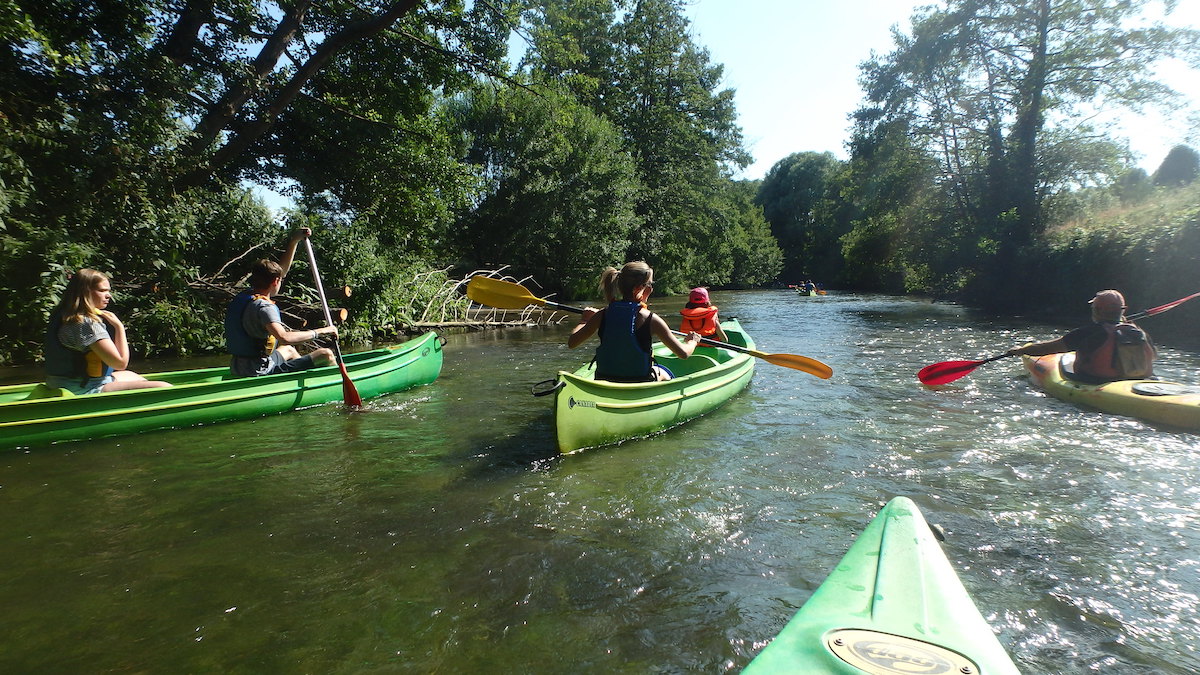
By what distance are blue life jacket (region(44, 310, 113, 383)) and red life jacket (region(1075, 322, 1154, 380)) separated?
999 centimetres

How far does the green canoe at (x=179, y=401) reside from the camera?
5082mm

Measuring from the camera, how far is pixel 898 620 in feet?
5.79

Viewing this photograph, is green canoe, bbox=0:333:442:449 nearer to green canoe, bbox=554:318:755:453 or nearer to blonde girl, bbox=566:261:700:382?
green canoe, bbox=554:318:755:453

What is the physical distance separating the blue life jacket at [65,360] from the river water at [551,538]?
660 millimetres

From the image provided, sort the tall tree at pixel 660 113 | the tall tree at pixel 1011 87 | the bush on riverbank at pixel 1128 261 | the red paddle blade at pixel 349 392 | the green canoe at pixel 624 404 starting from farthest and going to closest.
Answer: the tall tree at pixel 660 113, the tall tree at pixel 1011 87, the bush on riverbank at pixel 1128 261, the red paddle blade at pixel 349 392, the green canoe at pixel 624 404

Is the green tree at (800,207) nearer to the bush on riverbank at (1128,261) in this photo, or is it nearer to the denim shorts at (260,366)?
the bush on riverbank at (1128,261)

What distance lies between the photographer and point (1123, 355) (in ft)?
21.6

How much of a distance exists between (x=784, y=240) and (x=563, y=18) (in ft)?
166

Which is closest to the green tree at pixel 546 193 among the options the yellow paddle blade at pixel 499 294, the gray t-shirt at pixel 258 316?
the yellow paddle blade at pixel 499 294

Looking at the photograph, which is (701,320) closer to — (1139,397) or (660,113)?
(1139,397)

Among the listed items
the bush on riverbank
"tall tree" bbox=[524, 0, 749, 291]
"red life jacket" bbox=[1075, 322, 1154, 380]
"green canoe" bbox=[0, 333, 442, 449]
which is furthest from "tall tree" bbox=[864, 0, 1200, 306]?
"green canoe" bbox=[0, 333, 442, 449]

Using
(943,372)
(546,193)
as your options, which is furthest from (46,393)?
(546,193)

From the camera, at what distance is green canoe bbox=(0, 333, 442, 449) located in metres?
5.08

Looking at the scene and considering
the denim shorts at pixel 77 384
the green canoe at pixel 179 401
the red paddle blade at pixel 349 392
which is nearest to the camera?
the green canoe at pixel 179 401
